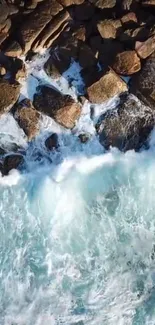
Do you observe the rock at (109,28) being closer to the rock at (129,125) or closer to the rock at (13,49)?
the rock at (129,125)

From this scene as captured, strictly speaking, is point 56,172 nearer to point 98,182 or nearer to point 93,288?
point 98,182

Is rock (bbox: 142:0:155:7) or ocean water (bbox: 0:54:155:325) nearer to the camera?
ocean water (bbox: 0:54:155:325)

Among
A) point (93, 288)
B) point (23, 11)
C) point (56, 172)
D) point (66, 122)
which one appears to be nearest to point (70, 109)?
point (66, 122)

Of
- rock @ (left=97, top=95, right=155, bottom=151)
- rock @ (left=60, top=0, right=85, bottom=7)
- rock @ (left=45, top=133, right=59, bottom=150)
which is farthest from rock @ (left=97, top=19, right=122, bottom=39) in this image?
rock @ (left=45, top=133, right=59, bottom=150)

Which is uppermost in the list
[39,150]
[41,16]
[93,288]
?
[41,16]

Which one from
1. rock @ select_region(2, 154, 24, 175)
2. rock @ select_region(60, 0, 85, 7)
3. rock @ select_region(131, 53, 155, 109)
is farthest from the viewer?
rock @ select_region(60, 0, 85, 7)

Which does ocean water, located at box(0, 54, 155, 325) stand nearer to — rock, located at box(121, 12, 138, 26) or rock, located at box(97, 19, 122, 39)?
rock, located at box(97, 19, 122, 39)

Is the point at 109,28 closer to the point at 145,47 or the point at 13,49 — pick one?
the point at 145,47
